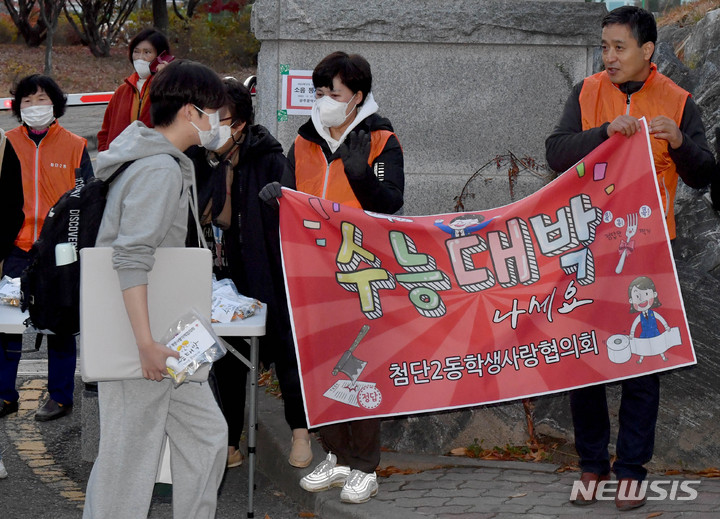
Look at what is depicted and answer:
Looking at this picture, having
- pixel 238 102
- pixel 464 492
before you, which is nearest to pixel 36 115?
pixel 238 102

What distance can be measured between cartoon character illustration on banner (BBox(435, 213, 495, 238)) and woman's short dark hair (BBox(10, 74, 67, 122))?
10.2 feet

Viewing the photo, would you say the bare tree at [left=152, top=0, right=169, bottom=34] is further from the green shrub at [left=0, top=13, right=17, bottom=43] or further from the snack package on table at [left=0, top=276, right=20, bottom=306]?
the snack package on table at [left=0, top=276, right=20, bottom=306]

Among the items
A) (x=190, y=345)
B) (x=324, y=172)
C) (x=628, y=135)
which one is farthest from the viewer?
(x=324, y=172)

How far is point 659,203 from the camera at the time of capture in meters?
4.71

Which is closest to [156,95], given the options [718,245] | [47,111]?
[47,111]

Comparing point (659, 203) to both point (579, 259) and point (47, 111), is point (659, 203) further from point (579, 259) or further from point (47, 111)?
point (47, 111)

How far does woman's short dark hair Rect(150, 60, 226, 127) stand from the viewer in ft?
12.3

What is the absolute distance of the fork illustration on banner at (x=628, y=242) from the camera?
4781 mm

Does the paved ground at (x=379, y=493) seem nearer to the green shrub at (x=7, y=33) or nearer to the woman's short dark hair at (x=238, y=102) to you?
the woman's short dark hair at (x=238, y=102)

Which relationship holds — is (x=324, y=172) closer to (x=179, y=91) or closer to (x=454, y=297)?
(x=454, y=297)

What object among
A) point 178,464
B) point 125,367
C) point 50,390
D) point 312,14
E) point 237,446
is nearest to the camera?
point 125,367

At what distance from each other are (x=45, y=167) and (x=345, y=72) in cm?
255

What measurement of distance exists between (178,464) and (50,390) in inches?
119

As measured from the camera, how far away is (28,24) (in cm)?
3484
